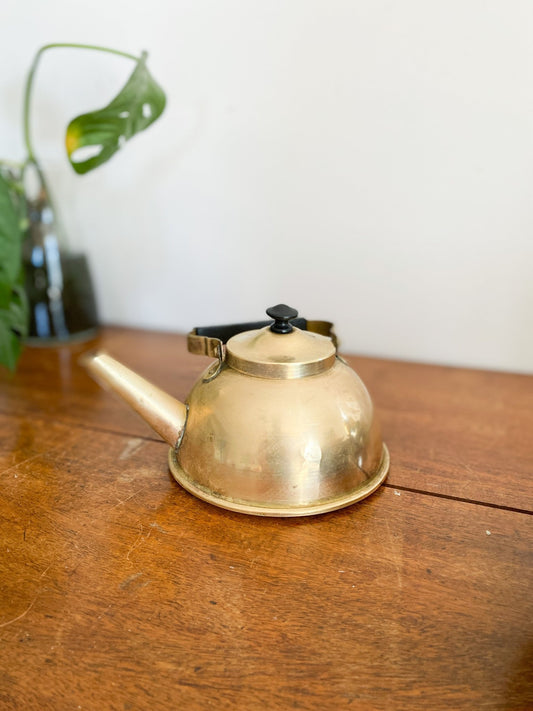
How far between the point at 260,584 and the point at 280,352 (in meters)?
0.24

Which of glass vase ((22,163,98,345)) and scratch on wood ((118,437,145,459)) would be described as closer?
scratch on wood ((118,437,145,459))

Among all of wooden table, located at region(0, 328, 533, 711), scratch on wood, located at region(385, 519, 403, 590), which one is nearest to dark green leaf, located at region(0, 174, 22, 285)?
wooden table, located at region(0, 328, 533, 711)

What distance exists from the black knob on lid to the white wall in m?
0.46

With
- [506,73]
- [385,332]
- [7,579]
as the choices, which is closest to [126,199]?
[385,332]

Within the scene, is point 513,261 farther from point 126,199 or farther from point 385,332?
point 126,199

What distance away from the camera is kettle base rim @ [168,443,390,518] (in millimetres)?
606

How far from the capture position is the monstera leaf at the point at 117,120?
2.75 ft

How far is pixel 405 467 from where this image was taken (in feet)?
2.39

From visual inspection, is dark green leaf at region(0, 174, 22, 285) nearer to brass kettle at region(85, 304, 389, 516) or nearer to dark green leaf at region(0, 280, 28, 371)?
dark green leaf at region(0, 280, 28, 371)

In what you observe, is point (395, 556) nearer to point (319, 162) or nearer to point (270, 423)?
point (270, 423)

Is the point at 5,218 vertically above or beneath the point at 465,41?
beneath

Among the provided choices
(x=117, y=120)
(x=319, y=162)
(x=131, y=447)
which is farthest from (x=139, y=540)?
(x=319, y=162)

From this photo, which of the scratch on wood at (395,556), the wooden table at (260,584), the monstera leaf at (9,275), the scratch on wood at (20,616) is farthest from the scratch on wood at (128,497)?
the monstera leaf at (9,275)

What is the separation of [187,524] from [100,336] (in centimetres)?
71
